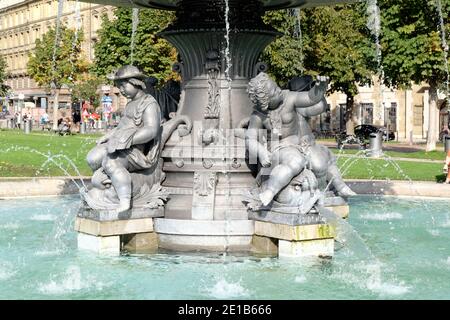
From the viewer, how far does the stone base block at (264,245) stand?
31.6ft

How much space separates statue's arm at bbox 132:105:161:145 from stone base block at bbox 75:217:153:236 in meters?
0.99

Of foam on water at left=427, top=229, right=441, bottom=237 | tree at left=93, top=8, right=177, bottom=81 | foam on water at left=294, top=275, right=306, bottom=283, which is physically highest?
tree at left=93, top=8, right=177, bottom=81

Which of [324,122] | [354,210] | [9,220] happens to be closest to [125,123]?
[9,220]

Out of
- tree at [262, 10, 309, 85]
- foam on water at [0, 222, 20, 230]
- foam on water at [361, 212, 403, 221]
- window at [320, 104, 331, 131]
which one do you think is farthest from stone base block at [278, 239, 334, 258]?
window at [320, 104, 331, 131]

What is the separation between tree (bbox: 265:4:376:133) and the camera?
37875mm

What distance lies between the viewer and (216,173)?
1038cm

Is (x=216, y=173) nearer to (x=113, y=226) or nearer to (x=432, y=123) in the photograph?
(x=113, y=226)

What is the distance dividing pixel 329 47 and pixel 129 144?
33916mm

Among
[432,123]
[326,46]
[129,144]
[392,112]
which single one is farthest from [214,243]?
[392,112]

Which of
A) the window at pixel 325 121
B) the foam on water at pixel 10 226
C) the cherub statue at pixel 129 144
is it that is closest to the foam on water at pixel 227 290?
the cherub statue at pixel 129 144

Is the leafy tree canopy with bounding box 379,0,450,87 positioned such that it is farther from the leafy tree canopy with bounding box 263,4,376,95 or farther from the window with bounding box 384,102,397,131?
the window with bounding box 384,102,397,131

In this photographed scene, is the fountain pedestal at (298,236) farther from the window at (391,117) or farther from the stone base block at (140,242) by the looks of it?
the window at (391,117)

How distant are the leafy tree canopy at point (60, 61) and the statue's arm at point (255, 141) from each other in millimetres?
49481
